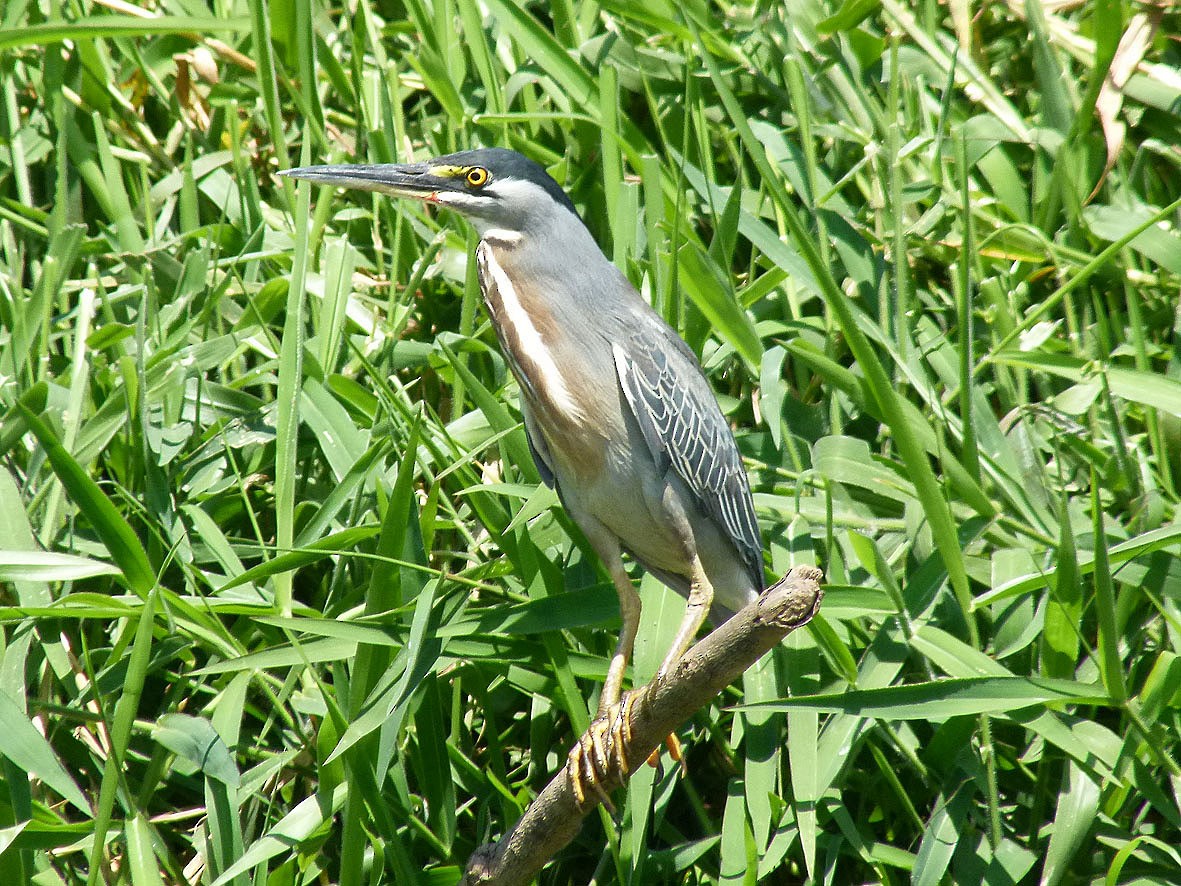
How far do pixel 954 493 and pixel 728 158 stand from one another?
3.83ft

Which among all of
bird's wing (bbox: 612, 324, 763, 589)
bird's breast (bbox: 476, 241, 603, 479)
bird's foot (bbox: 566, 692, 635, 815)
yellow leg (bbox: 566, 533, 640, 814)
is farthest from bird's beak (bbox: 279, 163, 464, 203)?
bird's foot (bbox: 566, 692, 635, 815)

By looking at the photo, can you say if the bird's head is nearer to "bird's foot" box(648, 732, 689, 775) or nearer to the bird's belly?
the bird's belly

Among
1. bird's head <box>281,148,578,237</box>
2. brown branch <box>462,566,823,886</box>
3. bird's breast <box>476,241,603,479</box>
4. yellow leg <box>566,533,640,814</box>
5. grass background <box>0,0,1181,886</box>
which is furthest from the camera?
bird's head <box>281,148,578,237</box>

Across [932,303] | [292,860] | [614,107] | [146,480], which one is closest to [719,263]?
[614,107]

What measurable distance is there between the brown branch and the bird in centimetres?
34

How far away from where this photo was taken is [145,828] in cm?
214

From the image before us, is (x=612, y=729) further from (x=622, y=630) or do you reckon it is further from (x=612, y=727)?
(x=622, y=630)

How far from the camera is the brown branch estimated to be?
63.8 inches

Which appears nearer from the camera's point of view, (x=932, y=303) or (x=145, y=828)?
(x=145, y=828)

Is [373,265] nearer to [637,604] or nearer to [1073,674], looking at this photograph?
[637,604]

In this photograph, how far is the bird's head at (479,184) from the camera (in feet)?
7.96

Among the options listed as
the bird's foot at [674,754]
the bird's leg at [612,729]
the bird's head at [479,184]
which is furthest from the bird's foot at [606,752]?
the bird's head at [479,184]

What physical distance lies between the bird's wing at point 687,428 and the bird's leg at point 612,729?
0.24 m

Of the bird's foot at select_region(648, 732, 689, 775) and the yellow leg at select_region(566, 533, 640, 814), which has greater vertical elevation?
the yellow leg at select_region(566, 533, 640, 814)
